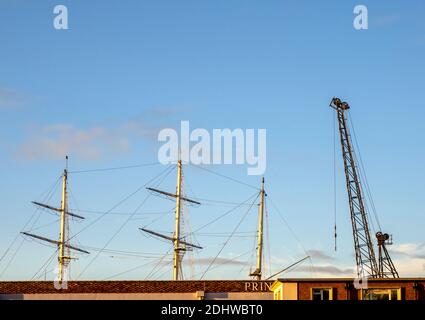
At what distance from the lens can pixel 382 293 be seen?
62.3 m

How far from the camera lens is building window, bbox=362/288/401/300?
6200 centimetres

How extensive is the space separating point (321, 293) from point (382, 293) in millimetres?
4947

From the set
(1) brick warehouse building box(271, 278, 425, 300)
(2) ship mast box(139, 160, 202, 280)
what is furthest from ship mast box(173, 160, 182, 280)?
(1) brick warehouse building box(271, 278, 425, 300)

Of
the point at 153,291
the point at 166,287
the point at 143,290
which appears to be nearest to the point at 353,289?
the point at 166,287

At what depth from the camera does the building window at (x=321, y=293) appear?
62781mm

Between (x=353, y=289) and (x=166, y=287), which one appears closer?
(x=353, y=289)

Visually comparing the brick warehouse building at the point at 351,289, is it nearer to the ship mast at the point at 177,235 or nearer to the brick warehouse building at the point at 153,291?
the brick warehouse building at the point at 153,291

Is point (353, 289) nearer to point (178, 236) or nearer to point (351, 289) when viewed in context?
point (351, 289)

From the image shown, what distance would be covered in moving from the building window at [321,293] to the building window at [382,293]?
282cm

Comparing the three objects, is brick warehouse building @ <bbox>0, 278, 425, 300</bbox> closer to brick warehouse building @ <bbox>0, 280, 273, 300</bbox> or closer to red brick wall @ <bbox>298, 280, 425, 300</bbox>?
brick warehouse building @ <bbox>0, 280, 273, 300</bbox>
